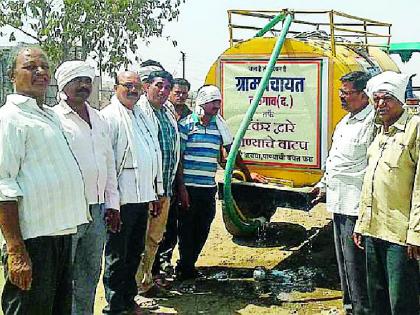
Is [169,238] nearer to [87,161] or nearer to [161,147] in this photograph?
[161,147]

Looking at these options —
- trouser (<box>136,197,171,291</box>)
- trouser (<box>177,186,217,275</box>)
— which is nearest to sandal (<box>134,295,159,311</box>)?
trouser (<box>136,197,171,291</box>)

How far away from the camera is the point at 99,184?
414 centimetres

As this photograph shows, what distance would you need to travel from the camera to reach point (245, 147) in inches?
258

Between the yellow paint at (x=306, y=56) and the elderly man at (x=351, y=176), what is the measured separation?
116 cm

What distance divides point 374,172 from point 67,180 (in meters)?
1.82

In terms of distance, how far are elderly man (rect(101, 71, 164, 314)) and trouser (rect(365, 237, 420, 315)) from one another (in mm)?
1753

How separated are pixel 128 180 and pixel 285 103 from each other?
84.5 inches

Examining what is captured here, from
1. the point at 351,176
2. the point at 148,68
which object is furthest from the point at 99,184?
the point at 351,176

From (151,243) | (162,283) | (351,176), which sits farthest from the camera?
(162,283)

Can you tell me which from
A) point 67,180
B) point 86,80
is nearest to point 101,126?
point 86,80

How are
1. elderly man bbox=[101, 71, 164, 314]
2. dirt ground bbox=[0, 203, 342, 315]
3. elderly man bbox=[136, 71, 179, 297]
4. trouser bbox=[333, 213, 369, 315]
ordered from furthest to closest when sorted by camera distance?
dirt ground bbox=[0, 203, 342, 315] < elderly man bbox=[136, 71, 179, 297] < elderly man bbox=[101, 71, 164, 314] < trouser bbox=[333, 213, 369, 315]

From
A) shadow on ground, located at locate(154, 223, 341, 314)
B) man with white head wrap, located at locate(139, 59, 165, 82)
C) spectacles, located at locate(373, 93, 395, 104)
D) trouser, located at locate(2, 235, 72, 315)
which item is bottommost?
shadow on ground, located at locate(154, 223, 341, 314)

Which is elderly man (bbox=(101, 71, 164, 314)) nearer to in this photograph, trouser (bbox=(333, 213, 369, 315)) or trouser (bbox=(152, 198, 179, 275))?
trouser (bbox=(152, 198, 179, 275))

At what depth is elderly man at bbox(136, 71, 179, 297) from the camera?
5.28m
